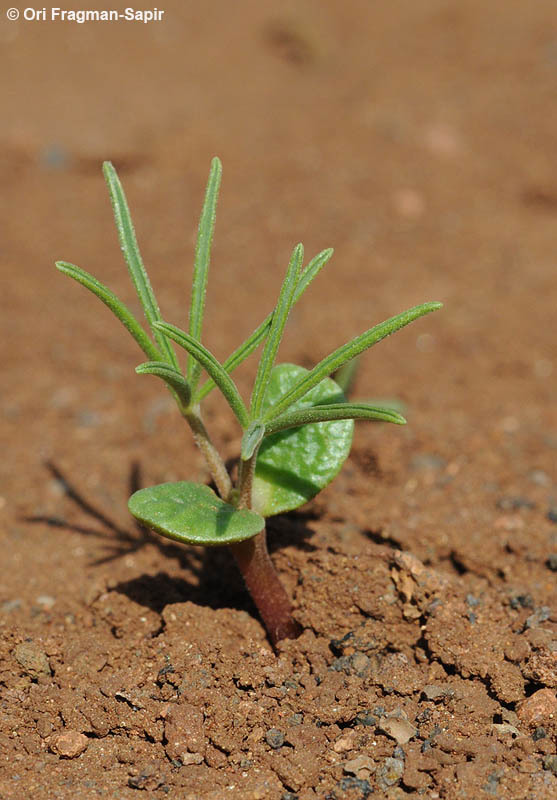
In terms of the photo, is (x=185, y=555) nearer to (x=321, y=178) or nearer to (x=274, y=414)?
(x=274, y=414)

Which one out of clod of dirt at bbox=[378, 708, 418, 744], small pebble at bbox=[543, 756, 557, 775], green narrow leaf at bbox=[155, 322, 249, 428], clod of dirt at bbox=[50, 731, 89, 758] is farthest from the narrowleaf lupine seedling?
small pebble at bbox=[543, 756, 557, 775]

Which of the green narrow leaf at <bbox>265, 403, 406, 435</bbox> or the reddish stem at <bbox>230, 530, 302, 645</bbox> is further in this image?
the reddish stem at <bbox>230, 530, 302, 645</bbox>

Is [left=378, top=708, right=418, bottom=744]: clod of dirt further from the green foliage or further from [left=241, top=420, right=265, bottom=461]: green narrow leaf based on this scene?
[left=241, top=420, right=265, bottom=461]: green narrow leaf

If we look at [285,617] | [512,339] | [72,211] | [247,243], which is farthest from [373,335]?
[72,211]

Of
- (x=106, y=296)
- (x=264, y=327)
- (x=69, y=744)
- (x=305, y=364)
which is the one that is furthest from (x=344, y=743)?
(x=305, y=364)

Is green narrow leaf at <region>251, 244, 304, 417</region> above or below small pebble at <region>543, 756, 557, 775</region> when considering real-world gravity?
above

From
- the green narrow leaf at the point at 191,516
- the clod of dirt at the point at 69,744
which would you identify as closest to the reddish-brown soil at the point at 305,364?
the clod of dirt at the point at 69,744
